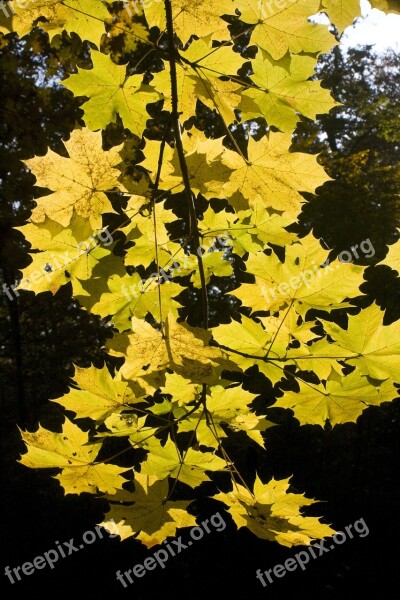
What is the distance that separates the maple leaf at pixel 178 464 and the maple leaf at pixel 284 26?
117cm

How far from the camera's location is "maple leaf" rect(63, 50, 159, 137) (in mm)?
1589

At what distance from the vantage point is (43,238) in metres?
1.62

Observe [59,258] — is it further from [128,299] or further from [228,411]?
[228,411]

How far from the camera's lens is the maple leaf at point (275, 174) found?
1.49 metres

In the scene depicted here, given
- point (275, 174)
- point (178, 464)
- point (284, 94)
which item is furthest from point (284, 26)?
point (178, 464)

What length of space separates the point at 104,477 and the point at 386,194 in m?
6.52

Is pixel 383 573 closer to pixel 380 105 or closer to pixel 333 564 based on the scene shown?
pixel 333 564

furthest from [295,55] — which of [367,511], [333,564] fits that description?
[367,511]

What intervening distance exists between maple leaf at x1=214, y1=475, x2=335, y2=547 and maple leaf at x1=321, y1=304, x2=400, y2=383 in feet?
1.41

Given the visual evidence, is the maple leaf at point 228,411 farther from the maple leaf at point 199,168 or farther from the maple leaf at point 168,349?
the maple leaf at point 199,168

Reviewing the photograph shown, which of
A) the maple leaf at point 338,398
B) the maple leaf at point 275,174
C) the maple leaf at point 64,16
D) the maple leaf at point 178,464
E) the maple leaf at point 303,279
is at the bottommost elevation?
the maple leaf at point 338,398

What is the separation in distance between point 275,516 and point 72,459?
0.59 meters

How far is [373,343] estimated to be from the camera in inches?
55.6

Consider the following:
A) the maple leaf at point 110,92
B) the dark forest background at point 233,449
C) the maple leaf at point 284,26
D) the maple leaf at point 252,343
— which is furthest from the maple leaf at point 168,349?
the dark forest background at point 233,449
